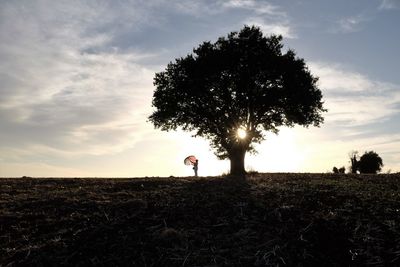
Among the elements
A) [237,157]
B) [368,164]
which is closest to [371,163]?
[368,164]

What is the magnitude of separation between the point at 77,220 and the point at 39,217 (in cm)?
154

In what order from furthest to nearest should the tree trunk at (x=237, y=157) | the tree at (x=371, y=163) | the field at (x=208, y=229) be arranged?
the tree at (x=371, y=163)
the tree trunk at (x=237, y=157)
the field at (x=208, y=229)

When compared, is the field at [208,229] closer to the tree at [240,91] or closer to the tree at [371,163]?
the tree at [240,91]

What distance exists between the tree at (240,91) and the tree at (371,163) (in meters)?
14.2

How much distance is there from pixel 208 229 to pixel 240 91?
83.7 ft

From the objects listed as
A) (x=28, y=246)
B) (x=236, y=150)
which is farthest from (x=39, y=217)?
(x=236, y=150)

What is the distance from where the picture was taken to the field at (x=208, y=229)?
32.3 ft

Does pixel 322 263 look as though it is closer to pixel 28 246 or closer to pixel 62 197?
pixel 28 246

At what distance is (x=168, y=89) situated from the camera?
38.2 meters

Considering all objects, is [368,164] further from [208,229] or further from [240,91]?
[208,229]

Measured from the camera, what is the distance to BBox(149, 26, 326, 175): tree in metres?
35.9

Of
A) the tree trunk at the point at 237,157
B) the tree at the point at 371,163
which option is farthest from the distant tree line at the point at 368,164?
the tree trunk at the point at 237,157

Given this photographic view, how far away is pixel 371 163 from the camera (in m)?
48.3

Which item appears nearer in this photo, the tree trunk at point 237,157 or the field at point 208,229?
the field at point 208,229
